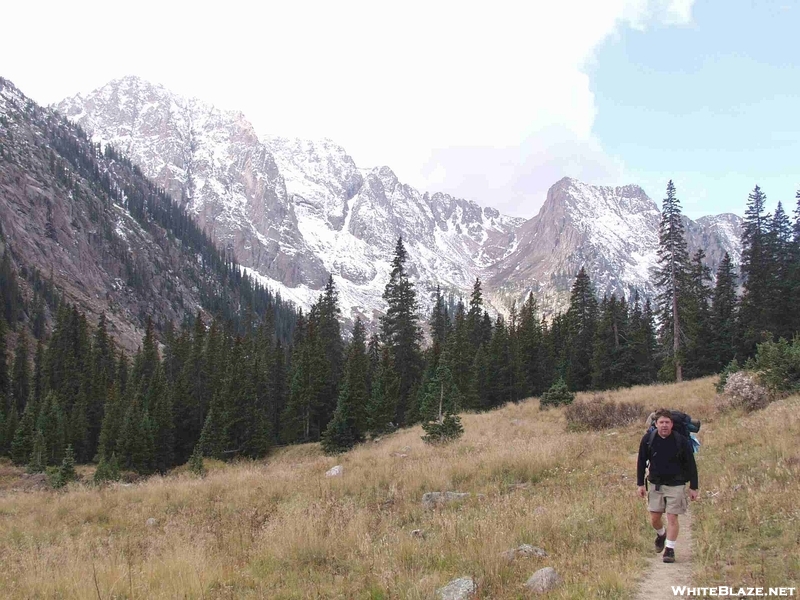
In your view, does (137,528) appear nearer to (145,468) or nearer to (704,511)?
(704,511)

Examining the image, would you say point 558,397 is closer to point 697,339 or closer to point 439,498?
point 439,498

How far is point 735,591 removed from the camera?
17.0 feet

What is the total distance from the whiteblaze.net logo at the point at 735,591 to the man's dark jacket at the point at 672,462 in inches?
65.5

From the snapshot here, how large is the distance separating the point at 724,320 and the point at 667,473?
1795 inches

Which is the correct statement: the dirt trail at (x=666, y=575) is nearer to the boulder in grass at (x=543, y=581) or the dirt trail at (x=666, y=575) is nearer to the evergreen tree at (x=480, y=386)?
the boulder in grass at (x=543, y=581)

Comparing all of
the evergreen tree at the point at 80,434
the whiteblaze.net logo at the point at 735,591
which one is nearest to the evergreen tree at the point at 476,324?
the evergreen tree at the point at 80,434

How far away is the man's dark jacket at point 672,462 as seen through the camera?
679 cm

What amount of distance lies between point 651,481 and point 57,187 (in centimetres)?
19197

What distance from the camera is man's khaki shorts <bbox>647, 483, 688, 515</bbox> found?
6.67 m

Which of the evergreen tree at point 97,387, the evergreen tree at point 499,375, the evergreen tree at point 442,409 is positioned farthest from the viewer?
the evergreen tree at point 97,387

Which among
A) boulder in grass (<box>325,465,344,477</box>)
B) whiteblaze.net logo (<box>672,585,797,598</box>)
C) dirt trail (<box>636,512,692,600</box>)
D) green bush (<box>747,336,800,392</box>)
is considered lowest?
boulder in grass (<box>325,465,344,477</box>)

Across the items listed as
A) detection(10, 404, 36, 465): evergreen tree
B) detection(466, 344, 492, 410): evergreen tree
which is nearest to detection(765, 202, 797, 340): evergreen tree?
detection(466, 344, 492, 410): evergreen tree

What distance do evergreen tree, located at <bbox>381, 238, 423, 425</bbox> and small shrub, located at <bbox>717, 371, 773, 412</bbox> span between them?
31304 millimetres

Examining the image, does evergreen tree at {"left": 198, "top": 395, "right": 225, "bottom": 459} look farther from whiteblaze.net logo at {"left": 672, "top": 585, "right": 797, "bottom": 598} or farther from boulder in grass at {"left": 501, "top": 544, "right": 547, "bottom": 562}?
whiteblaze.net logo at {"left": 672, "top": 585, "right": 797, "bottom": 598}
